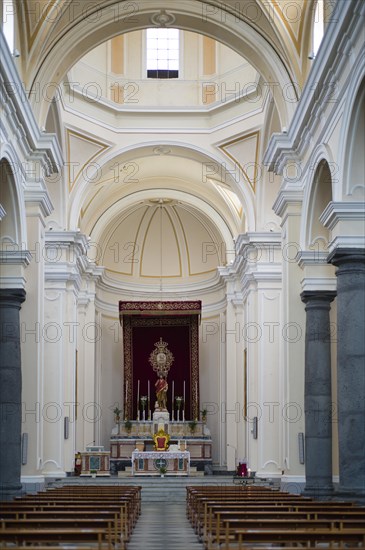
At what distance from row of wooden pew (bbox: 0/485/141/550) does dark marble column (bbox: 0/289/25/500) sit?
1996mm

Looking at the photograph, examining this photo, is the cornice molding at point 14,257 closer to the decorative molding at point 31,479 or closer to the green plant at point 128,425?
the decorative molding at point 31,479

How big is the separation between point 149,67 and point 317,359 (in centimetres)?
1146

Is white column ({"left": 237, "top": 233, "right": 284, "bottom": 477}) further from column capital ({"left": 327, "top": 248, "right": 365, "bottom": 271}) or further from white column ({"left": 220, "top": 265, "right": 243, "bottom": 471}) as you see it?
column capital ({"left": 327, "top": 248, "right": 365, "bottom": 271})

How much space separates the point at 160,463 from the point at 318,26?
1294cm

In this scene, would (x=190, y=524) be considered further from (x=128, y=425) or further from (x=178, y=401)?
(x=178, y=401)

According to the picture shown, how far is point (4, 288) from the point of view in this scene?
1572 cm

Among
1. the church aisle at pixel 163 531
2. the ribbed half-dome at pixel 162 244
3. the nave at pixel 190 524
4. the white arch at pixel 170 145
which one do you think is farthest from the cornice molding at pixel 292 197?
the ribbed half-dome at pixel 162 244

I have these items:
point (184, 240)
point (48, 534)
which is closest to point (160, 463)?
point (184, 240)

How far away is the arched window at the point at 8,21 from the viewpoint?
50.4ft

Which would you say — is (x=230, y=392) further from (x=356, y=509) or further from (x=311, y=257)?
(x=356, y=509)

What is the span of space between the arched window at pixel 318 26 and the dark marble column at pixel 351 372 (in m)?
4.17

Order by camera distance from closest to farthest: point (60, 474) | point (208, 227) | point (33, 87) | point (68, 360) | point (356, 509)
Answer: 1. point (356, 509)
2. point (33, 87)
3. point (60, 474)
4. point (68, 360)
5. point (208, 227)

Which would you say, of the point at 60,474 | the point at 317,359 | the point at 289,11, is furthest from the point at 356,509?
the point at 60,474

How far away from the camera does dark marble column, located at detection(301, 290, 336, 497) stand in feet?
50.9
